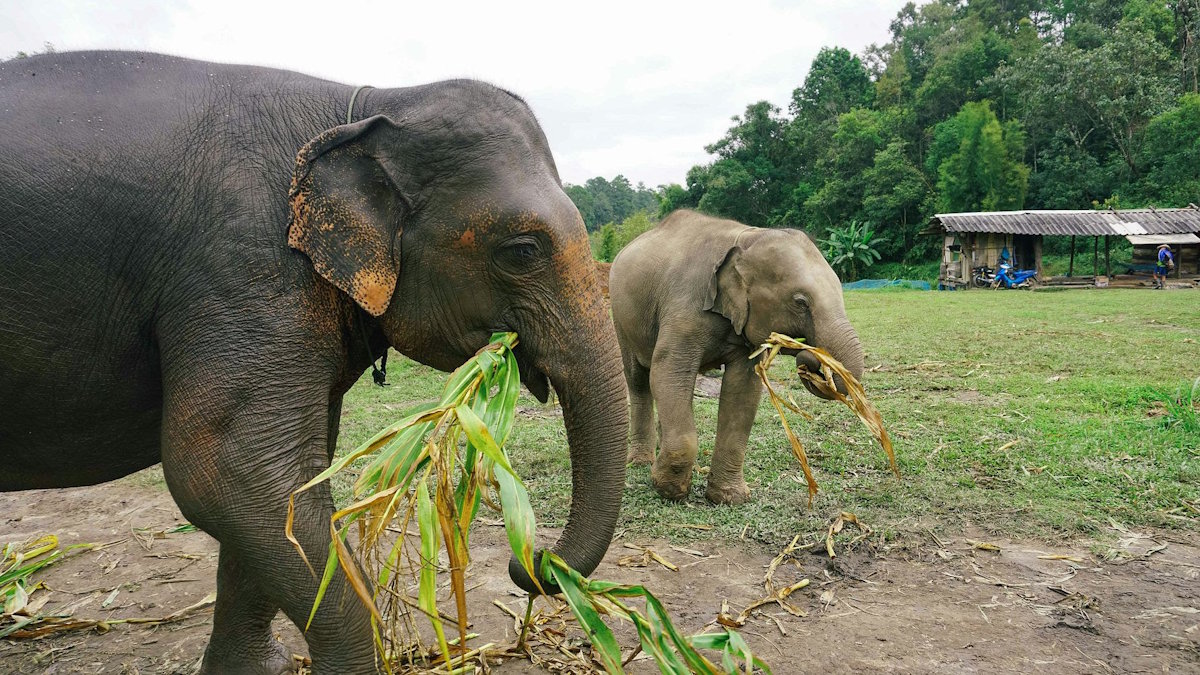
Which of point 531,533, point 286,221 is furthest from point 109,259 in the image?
point 531,533

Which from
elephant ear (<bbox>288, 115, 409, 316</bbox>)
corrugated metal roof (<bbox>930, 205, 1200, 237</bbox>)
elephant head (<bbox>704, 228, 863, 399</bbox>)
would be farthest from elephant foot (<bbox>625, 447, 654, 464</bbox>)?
corrugated metal roof (<bbox>930, 205, 1200, 237</bbox>)

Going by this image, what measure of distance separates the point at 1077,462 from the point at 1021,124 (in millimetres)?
38898

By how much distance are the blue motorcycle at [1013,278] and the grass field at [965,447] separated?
1705cm

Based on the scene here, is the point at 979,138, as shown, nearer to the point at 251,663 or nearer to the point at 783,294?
the point at 783,294

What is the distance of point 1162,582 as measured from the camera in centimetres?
356

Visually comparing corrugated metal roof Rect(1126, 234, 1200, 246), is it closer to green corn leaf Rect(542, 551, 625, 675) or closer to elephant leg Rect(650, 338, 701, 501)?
elephant leg Rect(650, 338, 701, 501)

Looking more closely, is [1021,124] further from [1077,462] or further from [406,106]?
[406,106]

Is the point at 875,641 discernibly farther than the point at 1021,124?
No

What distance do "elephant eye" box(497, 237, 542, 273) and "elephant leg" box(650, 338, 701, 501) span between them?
2.85 m

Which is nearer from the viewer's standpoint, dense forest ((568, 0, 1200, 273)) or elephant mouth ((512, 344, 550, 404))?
elephant mouth ((512, 344, 550, 404))

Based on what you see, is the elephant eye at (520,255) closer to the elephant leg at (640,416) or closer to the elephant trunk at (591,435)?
the elephant trunk at (591,435)

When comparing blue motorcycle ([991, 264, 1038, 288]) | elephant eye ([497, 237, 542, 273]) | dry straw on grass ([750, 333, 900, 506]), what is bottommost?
blue motorcycle ([991, 264, 1038, 288])

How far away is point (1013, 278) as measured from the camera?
26.8 meters

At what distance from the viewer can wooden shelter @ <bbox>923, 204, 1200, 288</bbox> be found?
26.7m
